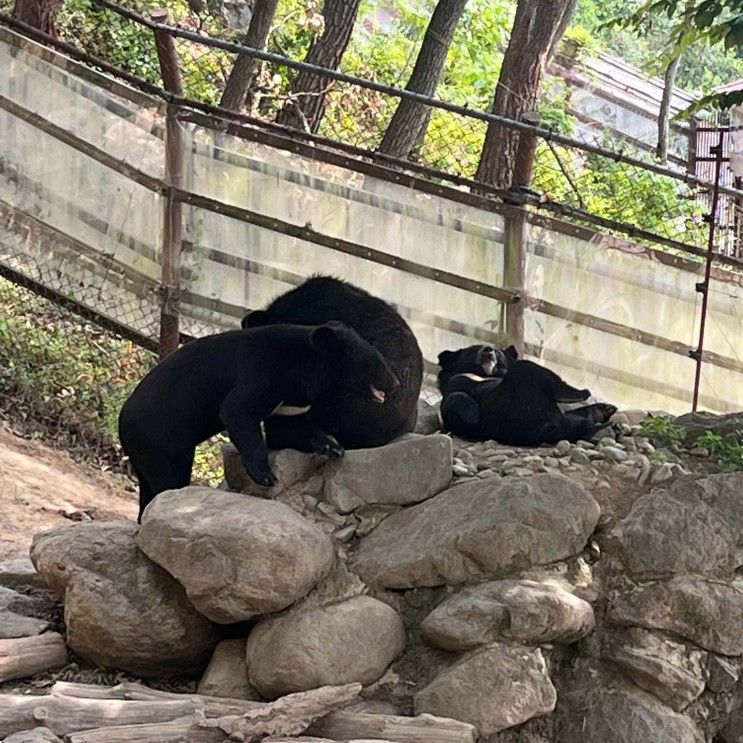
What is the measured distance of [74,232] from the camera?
31.5ft

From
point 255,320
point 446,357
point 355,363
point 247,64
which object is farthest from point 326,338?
point 247,64

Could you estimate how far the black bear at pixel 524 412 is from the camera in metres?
6.79

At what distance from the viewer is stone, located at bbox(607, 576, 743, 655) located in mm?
5297

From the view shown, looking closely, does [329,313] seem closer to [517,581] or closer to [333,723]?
[517,581]

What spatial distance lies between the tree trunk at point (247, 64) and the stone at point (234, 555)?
28.2 ft

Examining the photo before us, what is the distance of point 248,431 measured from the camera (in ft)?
19.2

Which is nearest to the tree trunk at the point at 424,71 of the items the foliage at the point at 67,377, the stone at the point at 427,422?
the foliage at the point at 67,377

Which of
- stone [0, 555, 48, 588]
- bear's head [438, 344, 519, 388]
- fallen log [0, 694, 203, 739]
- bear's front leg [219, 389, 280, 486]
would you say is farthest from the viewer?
bear's head [438, 344, 519, 388]

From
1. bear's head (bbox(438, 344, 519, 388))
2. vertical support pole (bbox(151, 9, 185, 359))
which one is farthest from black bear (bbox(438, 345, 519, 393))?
vertical support pole (bbox(151, 9, 185, 359))

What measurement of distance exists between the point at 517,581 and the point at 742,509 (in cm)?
131

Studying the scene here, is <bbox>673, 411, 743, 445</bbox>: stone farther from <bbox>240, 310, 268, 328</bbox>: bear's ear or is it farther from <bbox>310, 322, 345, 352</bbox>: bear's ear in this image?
<bbox>240, 310, 268, 328</bbox>: bear's ear

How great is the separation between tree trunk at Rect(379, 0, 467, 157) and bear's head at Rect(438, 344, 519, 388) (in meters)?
5.61

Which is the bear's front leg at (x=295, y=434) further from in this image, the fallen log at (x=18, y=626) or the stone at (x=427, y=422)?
the fallen log at (x=18, y=626)

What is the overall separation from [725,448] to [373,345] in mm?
2112
